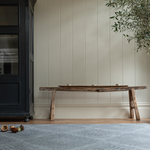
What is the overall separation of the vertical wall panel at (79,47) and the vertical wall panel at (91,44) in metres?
0.06

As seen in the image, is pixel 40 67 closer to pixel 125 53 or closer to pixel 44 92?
pixel 44 92

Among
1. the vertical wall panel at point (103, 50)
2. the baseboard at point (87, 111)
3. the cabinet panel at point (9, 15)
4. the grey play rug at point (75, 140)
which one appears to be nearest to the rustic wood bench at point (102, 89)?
the baseboard at point (87, 111)

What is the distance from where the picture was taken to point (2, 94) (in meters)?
2.99

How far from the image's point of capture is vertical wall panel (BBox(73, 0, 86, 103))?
3480mm

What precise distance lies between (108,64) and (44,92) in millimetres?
1088

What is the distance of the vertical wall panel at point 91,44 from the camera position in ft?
11.5

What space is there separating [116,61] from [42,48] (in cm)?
118

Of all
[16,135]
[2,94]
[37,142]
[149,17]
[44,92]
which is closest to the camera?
[149,17]

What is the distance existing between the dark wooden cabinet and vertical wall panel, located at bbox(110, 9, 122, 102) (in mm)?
1296

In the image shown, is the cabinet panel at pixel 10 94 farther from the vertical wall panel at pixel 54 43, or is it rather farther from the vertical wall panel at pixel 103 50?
the vertical wall panel at pixel 103 50

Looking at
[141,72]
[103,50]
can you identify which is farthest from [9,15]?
[141,72]

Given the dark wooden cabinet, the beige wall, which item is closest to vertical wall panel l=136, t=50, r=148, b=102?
the beige wall

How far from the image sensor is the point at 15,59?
304 centimetres

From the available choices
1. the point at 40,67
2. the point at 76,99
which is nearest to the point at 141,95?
the point at 76,99
